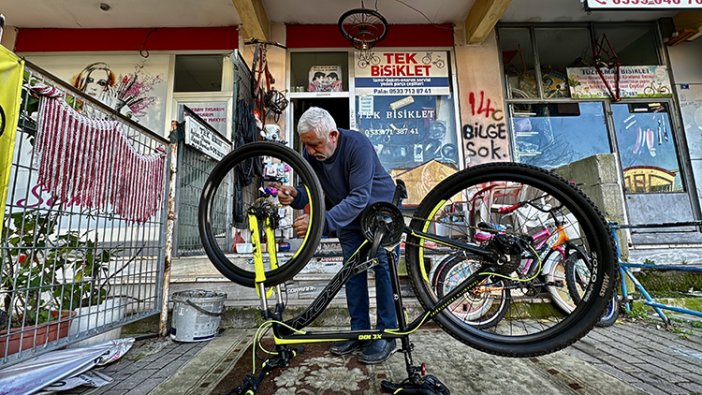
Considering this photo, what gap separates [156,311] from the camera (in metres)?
2.48

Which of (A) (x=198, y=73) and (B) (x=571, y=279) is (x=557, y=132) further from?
(A) (x=198, y=73)

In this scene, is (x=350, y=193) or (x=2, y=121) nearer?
(x=2, y=121)

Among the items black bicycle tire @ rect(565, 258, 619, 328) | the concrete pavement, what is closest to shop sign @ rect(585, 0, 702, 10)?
black bicycle tire @ rect(565, 258, 619, 328)

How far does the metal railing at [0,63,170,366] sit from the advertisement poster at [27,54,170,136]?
8.06ft

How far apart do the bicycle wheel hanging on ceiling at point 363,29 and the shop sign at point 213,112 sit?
2.02m

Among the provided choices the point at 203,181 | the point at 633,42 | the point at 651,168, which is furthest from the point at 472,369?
the point at 633,42

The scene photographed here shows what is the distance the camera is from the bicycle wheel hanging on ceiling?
416 centimetres

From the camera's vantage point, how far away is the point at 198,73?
465 centimetres

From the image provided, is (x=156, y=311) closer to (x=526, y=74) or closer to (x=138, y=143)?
(x=138, y=143)

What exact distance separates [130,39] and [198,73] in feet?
3.46

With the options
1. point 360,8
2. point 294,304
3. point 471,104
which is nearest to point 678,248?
point 471,104

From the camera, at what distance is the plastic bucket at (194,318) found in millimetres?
2332

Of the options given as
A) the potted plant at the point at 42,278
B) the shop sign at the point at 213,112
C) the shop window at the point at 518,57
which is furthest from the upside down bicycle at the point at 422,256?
the shop window at the point at 518,57

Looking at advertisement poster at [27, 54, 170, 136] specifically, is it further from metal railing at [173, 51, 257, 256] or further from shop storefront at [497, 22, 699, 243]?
shop storefront at [497, 22, 699, 243]
